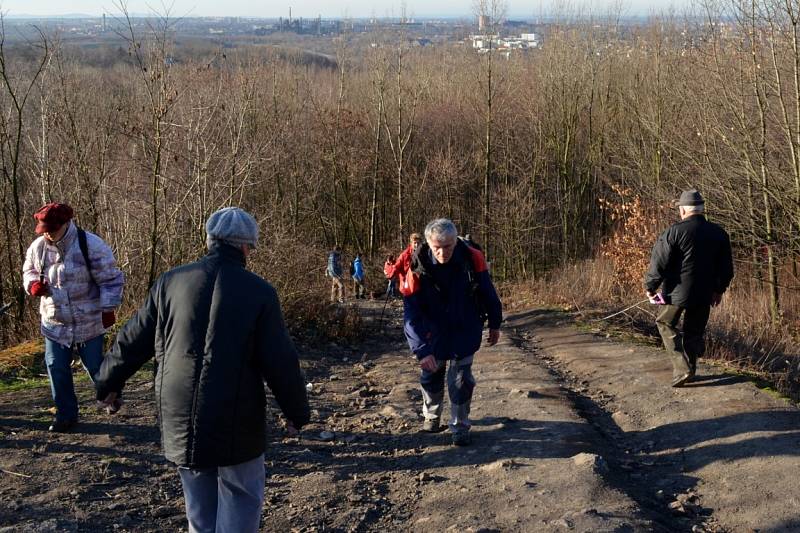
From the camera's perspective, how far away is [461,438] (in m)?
6.44

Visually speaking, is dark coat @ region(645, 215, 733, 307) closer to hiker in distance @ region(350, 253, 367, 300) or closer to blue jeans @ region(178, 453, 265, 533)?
blue jeans @ region(178, 453, 265, 533)

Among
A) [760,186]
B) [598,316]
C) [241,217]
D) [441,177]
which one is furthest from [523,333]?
[441,177]

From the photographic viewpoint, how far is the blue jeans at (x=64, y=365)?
20.3 feet

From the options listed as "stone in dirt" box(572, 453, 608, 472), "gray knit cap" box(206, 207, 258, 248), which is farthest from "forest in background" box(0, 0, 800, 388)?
"gray knit cap" box(206, 207, 258, 248)

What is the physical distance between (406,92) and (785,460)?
2703cm

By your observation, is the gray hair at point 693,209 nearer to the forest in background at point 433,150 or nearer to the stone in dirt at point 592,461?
the stone in dirt at point 592,461

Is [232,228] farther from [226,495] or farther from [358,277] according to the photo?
[358,277]

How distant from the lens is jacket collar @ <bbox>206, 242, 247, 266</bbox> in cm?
379

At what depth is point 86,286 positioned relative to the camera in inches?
243

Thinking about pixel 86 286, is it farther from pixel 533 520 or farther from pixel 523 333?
pixel 523 333

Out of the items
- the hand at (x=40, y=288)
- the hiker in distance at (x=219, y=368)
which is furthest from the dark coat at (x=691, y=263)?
the hand at (x=40, y=288)

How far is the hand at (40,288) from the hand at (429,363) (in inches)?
112

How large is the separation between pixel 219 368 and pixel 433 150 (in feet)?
101

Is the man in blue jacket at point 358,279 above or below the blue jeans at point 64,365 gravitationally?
→ below
